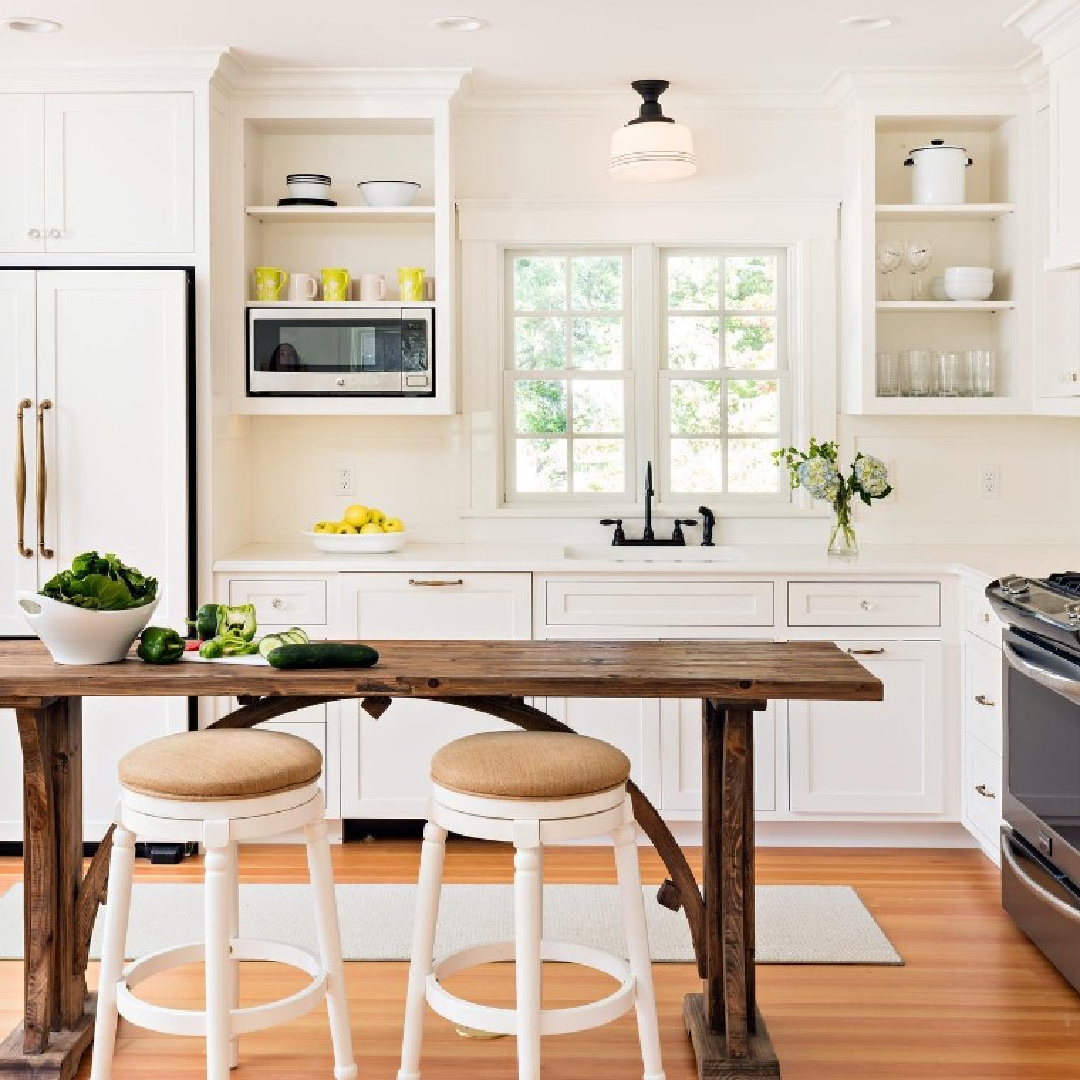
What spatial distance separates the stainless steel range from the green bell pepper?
1856 millimetres

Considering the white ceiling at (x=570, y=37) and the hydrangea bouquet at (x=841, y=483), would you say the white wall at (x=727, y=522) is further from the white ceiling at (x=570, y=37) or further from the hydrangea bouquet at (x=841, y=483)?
the hydrangea bouquet at (x=841, y=483)

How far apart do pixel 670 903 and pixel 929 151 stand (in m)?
2.78

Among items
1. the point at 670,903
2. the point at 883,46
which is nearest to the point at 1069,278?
the point at 883,46

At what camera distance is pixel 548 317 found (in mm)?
4930

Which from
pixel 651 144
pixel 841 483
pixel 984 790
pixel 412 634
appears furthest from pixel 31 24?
pixel 984 790

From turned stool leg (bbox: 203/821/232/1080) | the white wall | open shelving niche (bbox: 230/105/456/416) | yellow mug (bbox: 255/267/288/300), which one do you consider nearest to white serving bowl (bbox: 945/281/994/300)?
the white wall

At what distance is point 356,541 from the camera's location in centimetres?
441

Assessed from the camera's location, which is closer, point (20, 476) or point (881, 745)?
point (20, 476)

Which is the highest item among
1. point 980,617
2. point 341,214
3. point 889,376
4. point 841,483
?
point 341,214

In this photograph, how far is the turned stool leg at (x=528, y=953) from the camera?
235 cm

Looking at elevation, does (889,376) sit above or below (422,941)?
above

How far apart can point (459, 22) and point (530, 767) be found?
239 centimetres

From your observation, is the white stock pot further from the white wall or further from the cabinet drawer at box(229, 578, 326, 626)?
the cabinet drawer at box(229, 578, 326, 626)

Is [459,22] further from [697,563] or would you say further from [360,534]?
[697,563]
